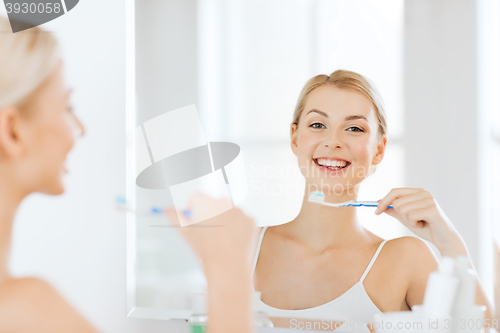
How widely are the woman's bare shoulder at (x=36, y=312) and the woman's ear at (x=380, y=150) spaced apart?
0.59 meters

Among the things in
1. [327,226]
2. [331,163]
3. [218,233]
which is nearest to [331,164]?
[331,163]

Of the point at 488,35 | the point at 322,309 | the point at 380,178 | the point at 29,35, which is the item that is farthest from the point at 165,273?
the point at 488,35

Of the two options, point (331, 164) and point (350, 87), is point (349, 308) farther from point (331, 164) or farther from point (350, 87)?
point (350, 87)

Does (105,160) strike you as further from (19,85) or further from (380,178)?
(380,178)

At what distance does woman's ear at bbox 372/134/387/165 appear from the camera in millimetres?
749

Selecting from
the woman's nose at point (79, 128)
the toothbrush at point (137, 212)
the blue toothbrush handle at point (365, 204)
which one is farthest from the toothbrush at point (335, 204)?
the woman's nose at point (79, 128)

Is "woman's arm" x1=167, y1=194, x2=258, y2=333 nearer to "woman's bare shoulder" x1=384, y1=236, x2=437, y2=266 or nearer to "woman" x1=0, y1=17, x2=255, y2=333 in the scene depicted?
"woman" x1=0, y1=17, x2=255, y2=333

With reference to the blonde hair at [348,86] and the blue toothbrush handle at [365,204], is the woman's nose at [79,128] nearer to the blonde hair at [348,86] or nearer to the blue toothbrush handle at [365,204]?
the blonde hair at [348,86]

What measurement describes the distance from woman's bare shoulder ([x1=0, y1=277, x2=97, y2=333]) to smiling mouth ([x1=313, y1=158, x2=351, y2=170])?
1.67 ft

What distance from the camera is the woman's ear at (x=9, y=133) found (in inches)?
33.1

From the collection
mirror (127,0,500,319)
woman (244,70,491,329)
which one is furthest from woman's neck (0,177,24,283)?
woman (244,70,491,329)

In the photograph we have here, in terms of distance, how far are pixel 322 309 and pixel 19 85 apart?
0.75m

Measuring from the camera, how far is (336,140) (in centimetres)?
77

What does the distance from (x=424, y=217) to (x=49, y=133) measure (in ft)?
2.60
